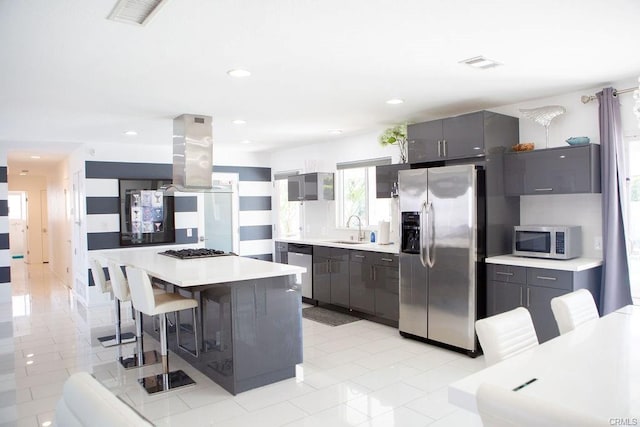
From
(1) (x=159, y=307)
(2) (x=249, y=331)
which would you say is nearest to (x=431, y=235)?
(2) (x=249, y=331)

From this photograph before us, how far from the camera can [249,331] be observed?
12.0 feet

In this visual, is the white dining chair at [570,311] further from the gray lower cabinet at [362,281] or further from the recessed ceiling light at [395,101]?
the gray lower cabinet at [362,281]

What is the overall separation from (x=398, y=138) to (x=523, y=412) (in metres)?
4.71

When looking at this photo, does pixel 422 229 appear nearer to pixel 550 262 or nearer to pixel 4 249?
pixel 550 262

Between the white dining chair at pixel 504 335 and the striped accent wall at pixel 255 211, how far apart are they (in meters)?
6.76

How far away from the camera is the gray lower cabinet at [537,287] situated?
12.9 ft

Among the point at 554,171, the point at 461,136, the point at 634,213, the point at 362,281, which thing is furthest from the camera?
the point at 362,281

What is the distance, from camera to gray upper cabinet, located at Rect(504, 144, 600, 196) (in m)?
4.00

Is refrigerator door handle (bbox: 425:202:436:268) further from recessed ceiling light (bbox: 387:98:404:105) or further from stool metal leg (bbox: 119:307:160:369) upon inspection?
stool metal leg (bbox: 119:307:160:369)

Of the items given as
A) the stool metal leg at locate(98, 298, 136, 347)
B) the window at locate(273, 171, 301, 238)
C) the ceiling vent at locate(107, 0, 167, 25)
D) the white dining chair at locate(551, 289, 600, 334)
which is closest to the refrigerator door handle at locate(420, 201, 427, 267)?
the white dining chair at locate(551, 289, 600, 334)

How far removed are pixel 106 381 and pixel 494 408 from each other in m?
3.67

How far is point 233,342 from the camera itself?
11.6ft

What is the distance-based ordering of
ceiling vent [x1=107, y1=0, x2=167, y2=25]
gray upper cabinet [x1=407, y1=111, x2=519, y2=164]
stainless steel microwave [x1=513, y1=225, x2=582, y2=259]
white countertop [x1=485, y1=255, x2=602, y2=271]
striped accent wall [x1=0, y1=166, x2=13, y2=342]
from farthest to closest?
1. striped accent wall [x1=0, y1=166, x2=13, y2=342]
2. gray upper cabinet [x1=407, y1=111, x2=519, y2=164]
3. stainless steel microwave [x1=513, y1=225, x2=582, y2=259]
4. white countertop [x1=485, y1=255, x2=602, y2=271]
5. ceiling vent [x1=107, y1=0, x2=167, y2=25]

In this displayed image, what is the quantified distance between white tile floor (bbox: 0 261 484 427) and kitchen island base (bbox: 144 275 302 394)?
120 millimetres
